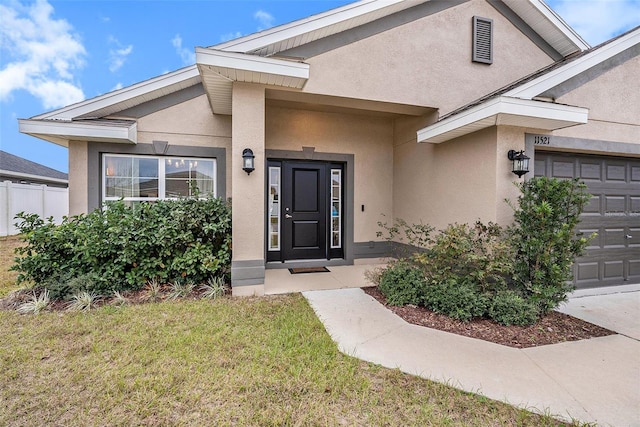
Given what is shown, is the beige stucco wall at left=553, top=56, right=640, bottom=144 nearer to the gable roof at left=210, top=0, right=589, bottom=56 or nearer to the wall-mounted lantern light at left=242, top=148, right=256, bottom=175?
the gable roof at left=210, top=0, right=589, bottom=56

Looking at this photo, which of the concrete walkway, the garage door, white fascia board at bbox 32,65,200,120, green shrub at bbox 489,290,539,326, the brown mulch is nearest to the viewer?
the concrete walkway

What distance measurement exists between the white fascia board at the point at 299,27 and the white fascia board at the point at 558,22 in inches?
139

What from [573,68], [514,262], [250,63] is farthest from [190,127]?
[573,68]

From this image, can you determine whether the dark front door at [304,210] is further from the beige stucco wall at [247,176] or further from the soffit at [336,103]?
the beige stucco wall at [247,176]

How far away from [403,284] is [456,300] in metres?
0.83

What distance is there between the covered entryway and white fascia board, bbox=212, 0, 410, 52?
103 inches

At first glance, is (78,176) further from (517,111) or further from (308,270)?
(517,111)

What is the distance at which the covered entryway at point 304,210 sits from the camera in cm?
703

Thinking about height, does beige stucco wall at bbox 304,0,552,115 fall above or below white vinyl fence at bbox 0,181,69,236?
above

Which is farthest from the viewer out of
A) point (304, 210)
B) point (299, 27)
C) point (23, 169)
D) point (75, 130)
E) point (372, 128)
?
point (23, 169)

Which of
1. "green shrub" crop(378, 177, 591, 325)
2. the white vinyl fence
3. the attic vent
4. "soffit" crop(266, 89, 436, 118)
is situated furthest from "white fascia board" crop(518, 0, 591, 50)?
the white vinyl fence

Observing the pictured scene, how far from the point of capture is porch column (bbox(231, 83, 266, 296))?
16.0ft

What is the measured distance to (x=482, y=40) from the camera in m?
6.12

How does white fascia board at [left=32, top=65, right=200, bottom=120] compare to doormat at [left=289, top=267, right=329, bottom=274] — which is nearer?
white fascia board at [left=32, top=65, right=200, bottom=120]
